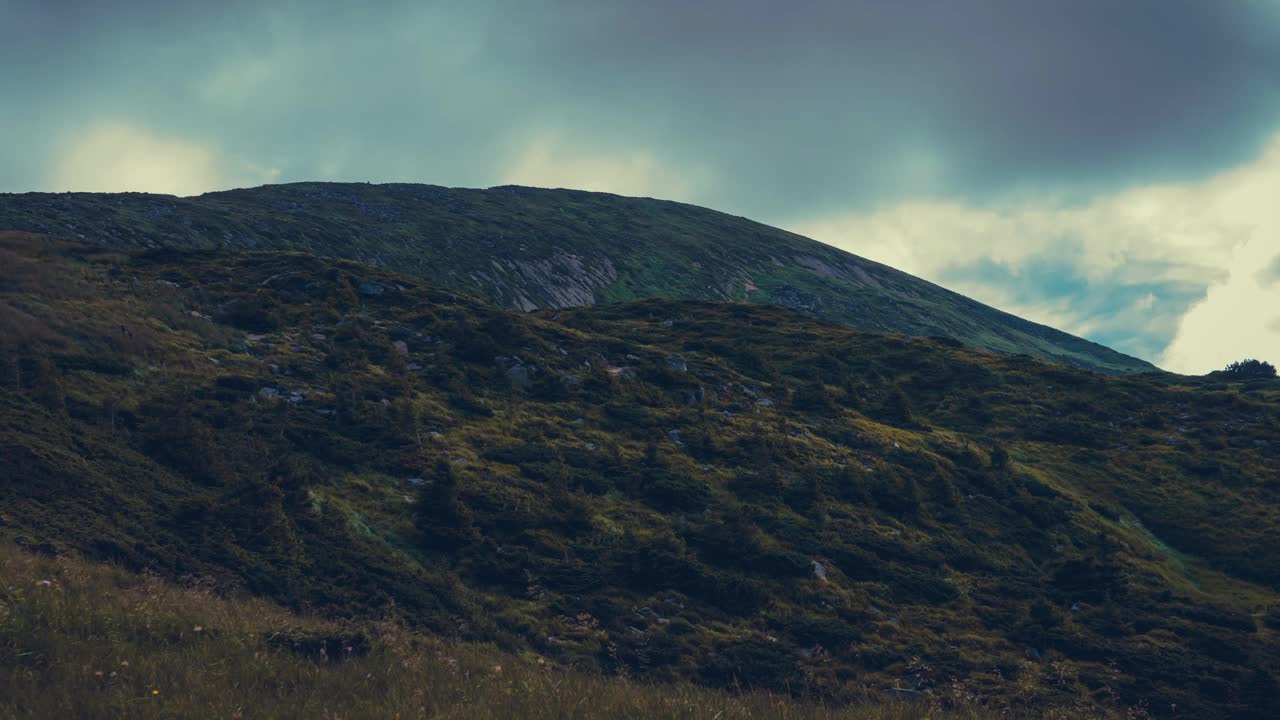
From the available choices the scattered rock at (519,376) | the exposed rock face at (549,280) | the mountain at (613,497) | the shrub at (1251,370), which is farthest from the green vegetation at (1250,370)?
the exposed rock face at (549,280)

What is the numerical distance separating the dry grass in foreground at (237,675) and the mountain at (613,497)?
0.29m

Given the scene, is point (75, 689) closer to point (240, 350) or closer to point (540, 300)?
point (240, 350)

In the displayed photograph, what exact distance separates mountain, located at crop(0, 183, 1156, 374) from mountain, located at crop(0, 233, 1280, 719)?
115 ft

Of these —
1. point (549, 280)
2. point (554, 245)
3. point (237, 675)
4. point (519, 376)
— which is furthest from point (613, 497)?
point (554, 245)

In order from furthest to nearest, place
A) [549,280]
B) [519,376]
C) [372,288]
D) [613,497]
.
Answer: [549,280]
[372,288]
[519,376]
[613,497]

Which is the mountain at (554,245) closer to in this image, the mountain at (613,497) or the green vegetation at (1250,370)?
the green vegetation at (1250,370)

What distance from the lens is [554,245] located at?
108750 millimetres

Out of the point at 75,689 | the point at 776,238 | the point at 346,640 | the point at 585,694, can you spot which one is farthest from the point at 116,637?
the point at 776,238

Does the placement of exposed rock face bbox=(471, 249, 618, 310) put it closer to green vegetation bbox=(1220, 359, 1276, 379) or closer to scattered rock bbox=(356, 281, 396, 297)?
scattered rock bbox=(356, 281, 396, 297)

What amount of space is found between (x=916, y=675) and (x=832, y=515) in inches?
352

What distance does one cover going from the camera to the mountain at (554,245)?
228 feet

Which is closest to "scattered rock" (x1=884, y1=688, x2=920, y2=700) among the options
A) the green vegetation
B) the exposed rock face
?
the green vegetation

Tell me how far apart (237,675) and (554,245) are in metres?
103

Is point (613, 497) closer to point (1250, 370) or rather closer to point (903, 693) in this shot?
point (903, 693)
